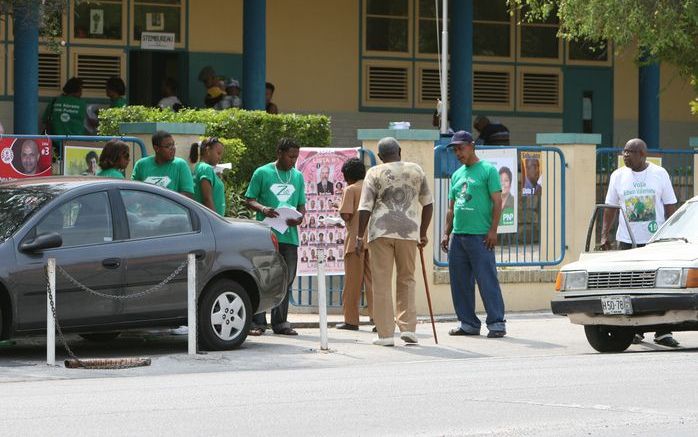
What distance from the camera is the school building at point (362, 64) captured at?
80.6 ft

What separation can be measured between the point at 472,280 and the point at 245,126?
4806mm

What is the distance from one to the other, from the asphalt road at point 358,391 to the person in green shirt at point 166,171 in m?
1.47

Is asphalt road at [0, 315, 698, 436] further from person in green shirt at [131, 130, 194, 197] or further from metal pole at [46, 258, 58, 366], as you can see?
person in green shirt at [131, 130, 194, 197]

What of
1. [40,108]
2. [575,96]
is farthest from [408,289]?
[575,96]

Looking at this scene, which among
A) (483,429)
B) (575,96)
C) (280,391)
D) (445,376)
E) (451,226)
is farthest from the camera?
(575,96)

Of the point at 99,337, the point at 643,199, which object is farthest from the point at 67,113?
the point at 643,199

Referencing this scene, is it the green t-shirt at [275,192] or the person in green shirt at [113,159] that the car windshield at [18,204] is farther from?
the green t-shirt at [275,192]

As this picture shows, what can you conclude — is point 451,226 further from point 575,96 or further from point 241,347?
point 575,96

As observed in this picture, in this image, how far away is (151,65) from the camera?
25281 mm

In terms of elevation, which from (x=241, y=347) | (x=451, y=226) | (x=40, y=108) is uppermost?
(x=40, y=108)

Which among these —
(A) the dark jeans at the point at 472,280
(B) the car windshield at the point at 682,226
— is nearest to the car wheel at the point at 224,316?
(A) the dark jeans at the point at 472,280

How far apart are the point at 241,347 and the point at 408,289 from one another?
5.37 feet

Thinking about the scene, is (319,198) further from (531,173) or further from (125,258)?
(125,258)

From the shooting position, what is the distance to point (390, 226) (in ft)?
44.9
